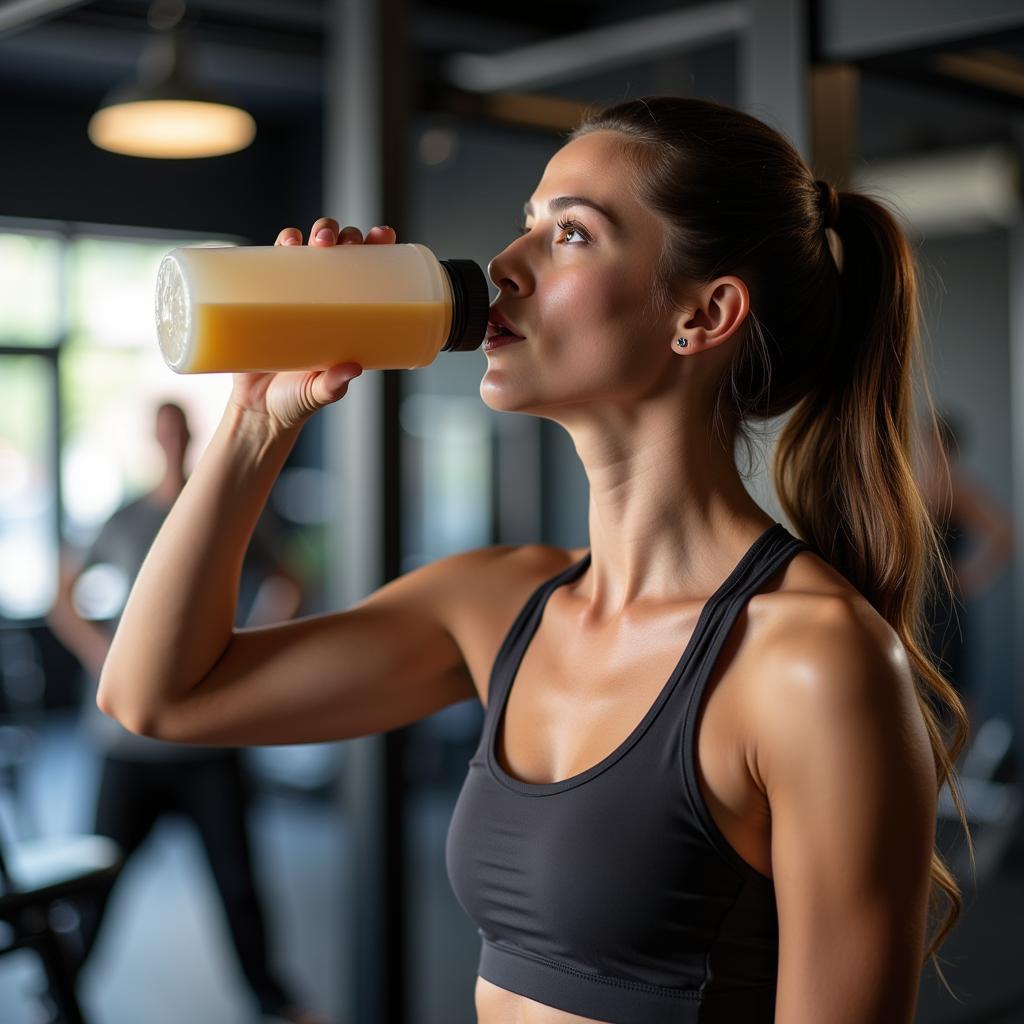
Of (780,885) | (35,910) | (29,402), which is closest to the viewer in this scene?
(780,885)

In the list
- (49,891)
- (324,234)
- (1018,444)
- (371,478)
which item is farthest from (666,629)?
(1018,444)

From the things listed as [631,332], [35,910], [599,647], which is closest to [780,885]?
[599,647]

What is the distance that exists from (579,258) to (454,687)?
1.55ft

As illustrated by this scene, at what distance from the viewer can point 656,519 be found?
1.17m

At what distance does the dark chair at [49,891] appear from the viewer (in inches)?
66.6

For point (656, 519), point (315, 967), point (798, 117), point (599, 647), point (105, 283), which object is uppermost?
point (105, 283)

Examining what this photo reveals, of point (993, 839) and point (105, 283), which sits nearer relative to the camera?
point (993, 839)

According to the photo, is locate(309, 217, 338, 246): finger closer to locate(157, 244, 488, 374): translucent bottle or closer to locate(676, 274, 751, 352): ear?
locate(157, 244, 488, 374): translucent bottle

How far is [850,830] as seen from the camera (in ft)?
3.07

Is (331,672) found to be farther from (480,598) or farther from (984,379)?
(984,379)

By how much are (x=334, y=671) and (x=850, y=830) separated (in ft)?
1.72

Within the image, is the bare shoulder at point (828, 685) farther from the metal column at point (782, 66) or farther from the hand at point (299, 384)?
the metal column at point (782, 66)

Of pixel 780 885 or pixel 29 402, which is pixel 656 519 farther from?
pixel 29 402

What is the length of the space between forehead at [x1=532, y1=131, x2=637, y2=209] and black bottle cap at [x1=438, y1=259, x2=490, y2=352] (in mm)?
98
